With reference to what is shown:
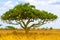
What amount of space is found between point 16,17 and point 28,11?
344 cm

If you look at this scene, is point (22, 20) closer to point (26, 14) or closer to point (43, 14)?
point (26, 14)

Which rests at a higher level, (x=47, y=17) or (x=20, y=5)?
(x=20, y=5)

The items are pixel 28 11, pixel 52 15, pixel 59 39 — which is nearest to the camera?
pixel 59 39

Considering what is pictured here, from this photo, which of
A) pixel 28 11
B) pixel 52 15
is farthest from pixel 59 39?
pixel 52 15

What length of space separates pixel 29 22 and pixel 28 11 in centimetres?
269

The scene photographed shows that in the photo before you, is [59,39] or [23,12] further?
[23,12]

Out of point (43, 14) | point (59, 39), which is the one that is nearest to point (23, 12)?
point (43, 14)

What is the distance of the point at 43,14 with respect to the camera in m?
46.1

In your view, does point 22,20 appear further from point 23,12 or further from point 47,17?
point 47,17

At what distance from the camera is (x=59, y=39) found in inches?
497

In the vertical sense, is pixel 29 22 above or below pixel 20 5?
below

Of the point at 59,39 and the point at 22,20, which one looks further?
the point at 22,20

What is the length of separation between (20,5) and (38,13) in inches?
167

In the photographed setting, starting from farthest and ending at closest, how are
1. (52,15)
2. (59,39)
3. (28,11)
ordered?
(52,15) → (28,11) → (59,39)
